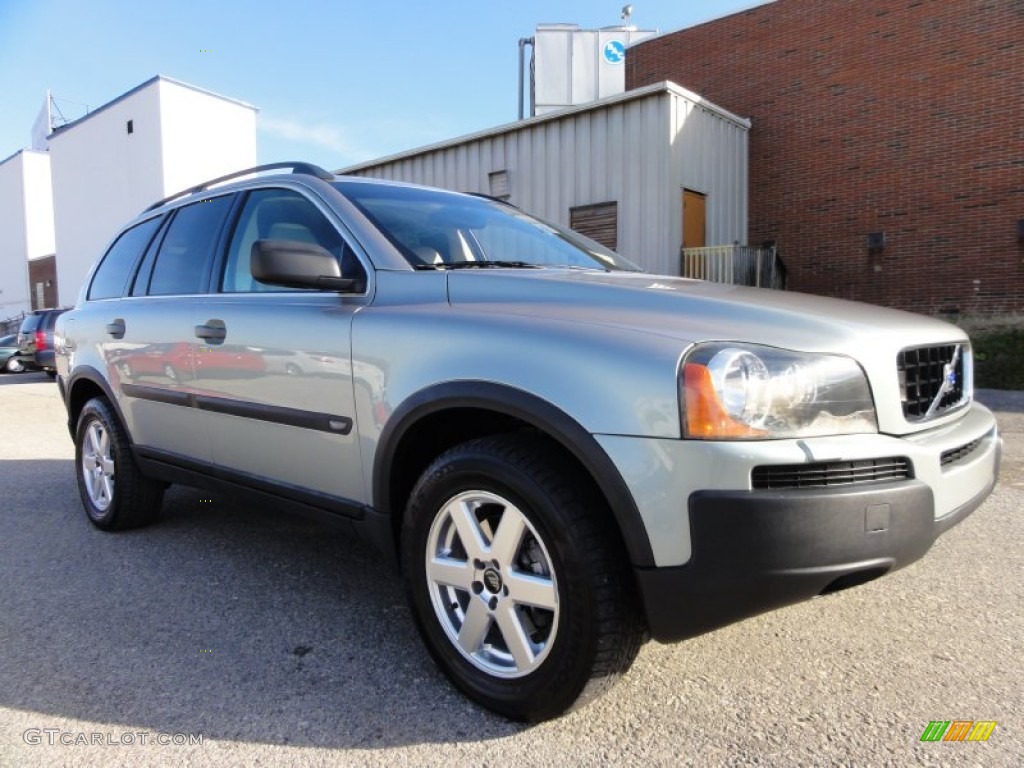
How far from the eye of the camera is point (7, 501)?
4.83 metres

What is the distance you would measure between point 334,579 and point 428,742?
1.38 m

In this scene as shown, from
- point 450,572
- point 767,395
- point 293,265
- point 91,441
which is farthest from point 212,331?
point 767,395

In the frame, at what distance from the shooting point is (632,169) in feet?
40.3

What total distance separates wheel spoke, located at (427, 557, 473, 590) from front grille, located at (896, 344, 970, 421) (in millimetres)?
1306

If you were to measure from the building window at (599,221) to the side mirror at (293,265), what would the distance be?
34.3ft

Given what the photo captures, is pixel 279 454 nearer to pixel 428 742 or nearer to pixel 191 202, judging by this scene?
pixel 428 742

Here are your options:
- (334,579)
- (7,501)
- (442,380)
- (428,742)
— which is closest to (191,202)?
(334,579)

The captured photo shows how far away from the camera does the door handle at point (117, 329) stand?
3.82 m

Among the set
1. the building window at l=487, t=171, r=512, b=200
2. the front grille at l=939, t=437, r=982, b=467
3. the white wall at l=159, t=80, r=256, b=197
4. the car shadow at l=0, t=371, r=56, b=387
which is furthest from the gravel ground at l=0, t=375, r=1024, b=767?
the white wall at l=159, t=80, r=256, b=197

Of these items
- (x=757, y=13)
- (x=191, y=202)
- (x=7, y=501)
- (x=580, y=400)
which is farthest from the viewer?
(x=757, y=13)

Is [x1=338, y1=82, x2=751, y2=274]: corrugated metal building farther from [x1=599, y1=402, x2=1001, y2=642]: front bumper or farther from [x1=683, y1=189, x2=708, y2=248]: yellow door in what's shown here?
[x1=599, y1=402, x2=1001, y2=642]: front bumper

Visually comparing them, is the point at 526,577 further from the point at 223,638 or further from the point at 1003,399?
the point at 1003,399

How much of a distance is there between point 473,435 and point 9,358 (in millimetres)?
19835

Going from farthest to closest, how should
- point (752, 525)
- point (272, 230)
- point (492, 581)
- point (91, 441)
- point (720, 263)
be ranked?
point (720, 263) → point (91, 441) → point (272, 230) → point (492, 581) → point (752, 525)
